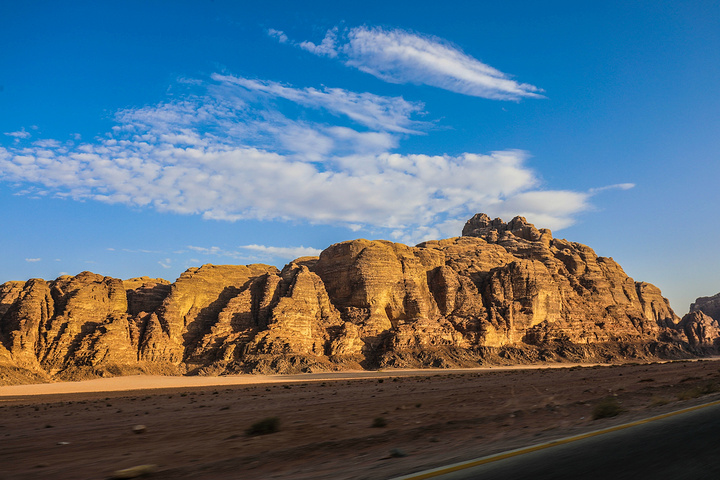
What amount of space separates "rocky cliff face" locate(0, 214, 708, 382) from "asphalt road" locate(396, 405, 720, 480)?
244 feet

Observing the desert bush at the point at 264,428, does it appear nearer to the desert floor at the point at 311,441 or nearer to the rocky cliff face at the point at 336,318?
the desert floor at the point at 311,441

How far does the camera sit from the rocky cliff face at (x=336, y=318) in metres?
77.5

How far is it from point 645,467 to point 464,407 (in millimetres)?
13267

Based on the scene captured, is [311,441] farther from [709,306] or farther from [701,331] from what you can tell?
[709,306]

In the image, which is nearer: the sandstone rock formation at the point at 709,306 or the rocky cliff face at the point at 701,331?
the rocky cliff face at the point at 701,331

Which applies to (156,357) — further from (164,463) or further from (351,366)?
(164,463)

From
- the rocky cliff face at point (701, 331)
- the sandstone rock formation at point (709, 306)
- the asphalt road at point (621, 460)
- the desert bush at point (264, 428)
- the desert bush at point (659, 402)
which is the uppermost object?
the asphalt road at point (621, 460)

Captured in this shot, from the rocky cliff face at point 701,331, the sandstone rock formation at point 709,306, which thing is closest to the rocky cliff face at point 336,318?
the rocky cliff face at point 701,331

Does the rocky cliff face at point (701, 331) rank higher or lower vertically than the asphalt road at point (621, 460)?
lower

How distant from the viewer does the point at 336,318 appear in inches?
3671

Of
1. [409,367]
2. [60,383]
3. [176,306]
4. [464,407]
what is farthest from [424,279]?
[464,407]

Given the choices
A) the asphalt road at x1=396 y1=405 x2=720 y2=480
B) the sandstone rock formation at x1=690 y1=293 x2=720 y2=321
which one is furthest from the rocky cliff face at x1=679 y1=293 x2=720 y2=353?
the asphalt road at x1=396 y1=405 x2=720 y2=480

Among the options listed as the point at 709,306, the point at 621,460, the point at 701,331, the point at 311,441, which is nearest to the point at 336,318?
the point at 311,441

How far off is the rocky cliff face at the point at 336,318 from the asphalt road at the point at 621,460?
74.5m
